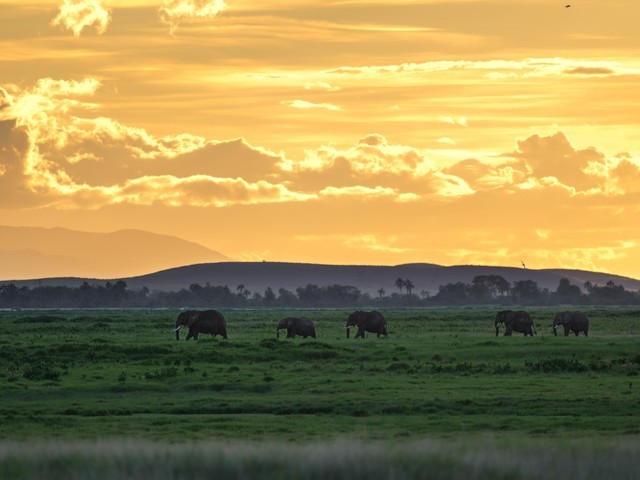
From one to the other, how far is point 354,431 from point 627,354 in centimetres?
3079

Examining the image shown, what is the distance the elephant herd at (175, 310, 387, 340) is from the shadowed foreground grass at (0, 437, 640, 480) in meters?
60.6

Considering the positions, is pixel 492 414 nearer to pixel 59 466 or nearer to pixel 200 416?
pixel 200 416

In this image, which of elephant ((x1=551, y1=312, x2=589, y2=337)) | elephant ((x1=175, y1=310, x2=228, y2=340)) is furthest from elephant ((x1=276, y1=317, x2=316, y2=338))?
elephant ((x1=551, y1=312, x2=589, y2=337))

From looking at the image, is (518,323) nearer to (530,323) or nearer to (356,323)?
(530,323)

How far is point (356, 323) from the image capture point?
88.8 metres

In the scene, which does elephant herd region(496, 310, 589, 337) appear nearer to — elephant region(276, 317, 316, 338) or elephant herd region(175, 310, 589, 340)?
elephant herd region(175, 310, 589, 340)

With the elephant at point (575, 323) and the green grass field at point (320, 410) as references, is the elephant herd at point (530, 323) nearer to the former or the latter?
the elephant at point (575, 323)

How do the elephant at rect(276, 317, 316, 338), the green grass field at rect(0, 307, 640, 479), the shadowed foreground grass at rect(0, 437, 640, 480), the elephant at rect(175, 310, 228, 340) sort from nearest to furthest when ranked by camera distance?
the shadowed foreground grass at rect(0, 437, 640, 480) < the green grass field at rect(0, 307, 640, 479) < the elephant at rect(175, 310, 228, 340) < the elephant at rect(276, 317, 316, 338)

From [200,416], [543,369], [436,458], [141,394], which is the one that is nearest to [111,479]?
[436,458]

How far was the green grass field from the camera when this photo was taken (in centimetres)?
1936

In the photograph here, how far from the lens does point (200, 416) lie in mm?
36406

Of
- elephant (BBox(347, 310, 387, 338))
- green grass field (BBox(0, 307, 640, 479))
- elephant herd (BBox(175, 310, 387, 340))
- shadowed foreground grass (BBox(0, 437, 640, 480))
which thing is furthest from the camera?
elephant (BBox(347, 310, 387, 338))

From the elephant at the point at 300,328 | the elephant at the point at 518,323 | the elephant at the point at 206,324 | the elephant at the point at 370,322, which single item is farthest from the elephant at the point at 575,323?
the elephant at the point at 206,324

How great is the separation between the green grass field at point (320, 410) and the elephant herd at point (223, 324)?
54.1 feet
